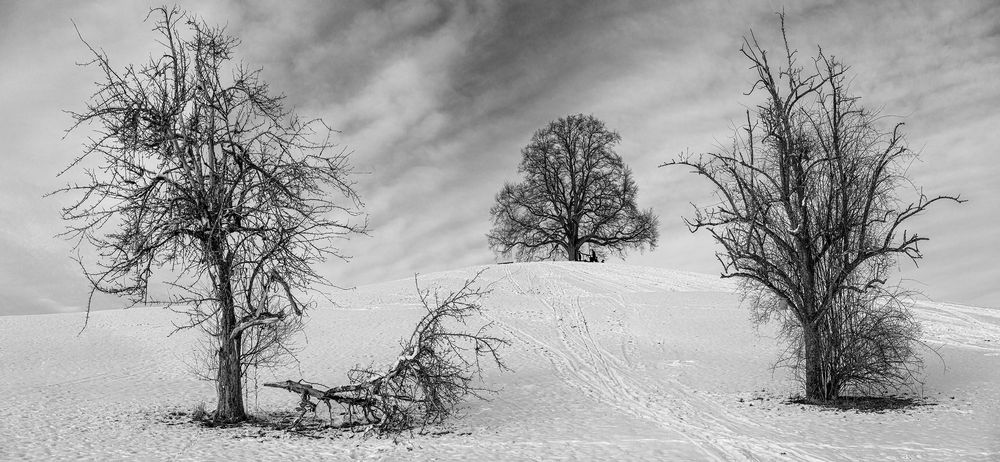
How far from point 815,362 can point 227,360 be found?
12.3 metres

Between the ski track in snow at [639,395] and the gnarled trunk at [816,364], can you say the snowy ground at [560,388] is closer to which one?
the ski track in snow at [639,395]

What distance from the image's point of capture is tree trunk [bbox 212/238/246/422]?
12.5m

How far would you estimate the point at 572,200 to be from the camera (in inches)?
1606

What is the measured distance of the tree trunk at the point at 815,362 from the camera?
14016 millimetres

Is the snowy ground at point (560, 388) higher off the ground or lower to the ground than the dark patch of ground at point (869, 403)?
higher

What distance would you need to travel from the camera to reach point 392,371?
40.5ft

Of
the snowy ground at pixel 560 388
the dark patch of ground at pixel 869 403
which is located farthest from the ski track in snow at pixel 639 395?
the dark patch of ground at pixel 869 403

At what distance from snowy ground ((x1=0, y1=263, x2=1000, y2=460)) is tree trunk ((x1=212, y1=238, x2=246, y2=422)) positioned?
2.57 feet

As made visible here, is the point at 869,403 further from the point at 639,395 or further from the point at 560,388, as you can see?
the point at 560,388

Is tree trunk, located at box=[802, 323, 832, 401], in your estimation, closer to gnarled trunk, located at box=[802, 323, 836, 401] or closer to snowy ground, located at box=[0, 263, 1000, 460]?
gnarled trunk, located at box=[802, 323, 836, 401]

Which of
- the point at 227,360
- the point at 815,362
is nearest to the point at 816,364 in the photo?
the point at 815,362

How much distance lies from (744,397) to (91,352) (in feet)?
67.5

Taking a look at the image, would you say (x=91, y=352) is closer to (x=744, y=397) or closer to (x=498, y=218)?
(x=744, y=397)

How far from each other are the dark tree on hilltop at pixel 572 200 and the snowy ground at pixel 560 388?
910 centimetres
